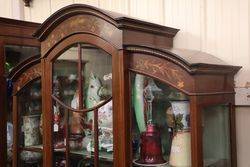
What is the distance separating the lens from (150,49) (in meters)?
1.15

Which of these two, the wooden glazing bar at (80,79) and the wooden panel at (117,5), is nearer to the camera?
the wooden glazing bar at (80,79)

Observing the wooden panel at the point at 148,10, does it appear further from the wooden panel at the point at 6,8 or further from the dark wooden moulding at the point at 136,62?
the wooden panel at the point at 6,8

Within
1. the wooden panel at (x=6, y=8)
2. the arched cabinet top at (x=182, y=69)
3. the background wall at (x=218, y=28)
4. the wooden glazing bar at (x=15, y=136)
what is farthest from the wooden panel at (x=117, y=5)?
the wooden panel at (x=6, y=8)

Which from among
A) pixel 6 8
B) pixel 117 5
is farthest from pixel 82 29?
pixel 6 8

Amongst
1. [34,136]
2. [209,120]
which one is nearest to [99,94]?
[209,120]

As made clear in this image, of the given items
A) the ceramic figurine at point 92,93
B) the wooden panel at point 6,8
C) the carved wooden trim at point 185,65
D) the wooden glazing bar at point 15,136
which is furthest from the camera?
the wooden panel at point 6,8

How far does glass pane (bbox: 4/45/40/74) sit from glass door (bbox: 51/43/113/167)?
422 mm

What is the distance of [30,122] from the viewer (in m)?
1.67

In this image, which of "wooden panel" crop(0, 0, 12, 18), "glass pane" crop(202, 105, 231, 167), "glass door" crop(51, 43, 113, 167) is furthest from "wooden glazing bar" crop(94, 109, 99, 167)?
"wooden panel" crop(0, 0, 12, 18)

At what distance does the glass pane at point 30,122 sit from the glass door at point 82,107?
20 centimetres

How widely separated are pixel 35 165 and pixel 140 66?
30.4 inches

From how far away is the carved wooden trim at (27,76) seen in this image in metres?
1.58

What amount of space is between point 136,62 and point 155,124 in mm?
→ 229

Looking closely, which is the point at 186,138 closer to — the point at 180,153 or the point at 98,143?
the point at 180,153
